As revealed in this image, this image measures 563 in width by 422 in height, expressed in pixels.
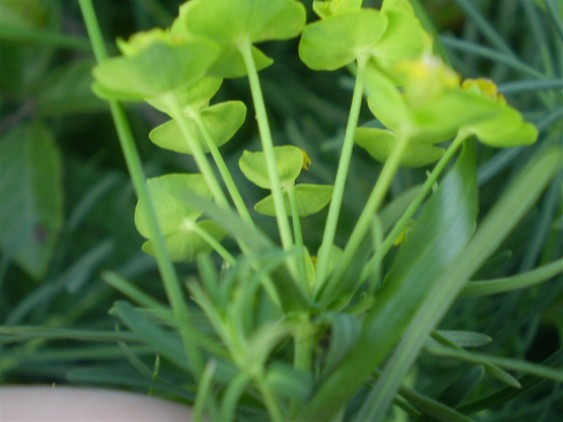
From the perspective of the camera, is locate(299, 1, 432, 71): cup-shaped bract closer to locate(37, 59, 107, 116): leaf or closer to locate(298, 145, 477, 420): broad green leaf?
locate(298, 145, 477, 420): broad green leaf

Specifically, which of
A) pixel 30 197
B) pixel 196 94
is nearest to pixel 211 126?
pixel 196 94

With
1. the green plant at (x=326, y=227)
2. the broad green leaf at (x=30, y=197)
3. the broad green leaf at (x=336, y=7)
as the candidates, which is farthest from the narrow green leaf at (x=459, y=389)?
the broad green leaf at (x=30, y=197)

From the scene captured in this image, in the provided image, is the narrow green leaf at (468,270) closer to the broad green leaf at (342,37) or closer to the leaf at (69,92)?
the broad green leaf at (342,37)

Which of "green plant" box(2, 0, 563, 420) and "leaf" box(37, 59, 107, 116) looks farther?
"leaf" box(37, 59, 107, 116)

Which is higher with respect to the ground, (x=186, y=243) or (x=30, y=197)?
(x=30, y=197)

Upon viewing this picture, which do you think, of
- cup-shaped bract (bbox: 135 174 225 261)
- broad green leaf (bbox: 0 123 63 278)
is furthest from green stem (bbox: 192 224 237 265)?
broad green leaf (bbox: 0 123 63 278)

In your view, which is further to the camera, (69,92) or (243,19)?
(69,92)

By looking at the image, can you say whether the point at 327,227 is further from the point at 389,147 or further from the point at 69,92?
the point at 69,92

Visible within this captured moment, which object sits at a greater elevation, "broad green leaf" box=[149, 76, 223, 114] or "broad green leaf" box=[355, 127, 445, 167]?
"broad green leaf" box=[149, 76, 223, 114]
